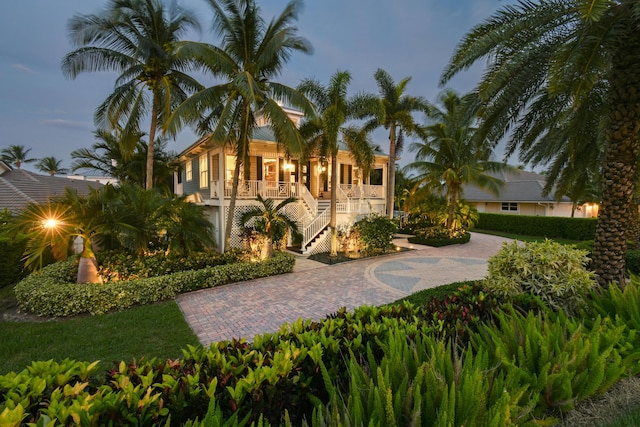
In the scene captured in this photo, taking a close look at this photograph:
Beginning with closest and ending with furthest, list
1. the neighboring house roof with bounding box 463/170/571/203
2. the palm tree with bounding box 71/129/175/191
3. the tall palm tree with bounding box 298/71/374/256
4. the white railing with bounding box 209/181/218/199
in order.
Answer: the tall palm tree with bounding box 298/71/374/256
the white railing with bounding box 209/181/218/199
the palm tree with bounding box 71/129/175/191
the neighboring house roof with bounding box 463/170/571/203

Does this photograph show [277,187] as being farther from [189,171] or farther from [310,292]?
[189,171]

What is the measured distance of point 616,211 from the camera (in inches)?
245

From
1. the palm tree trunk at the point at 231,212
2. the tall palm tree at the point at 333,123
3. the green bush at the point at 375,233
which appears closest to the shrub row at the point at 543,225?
the green bush at the point at 375,233

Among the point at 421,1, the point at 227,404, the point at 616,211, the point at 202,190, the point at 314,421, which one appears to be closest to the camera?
the point at 314,421

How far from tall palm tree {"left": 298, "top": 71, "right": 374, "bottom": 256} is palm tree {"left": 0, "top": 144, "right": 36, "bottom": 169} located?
49091 mm

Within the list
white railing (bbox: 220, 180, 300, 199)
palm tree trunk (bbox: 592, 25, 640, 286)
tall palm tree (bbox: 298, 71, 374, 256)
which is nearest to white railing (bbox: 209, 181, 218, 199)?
white railing (bbox: 220, 180, 300, 199)

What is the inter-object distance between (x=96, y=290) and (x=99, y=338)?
2007mm

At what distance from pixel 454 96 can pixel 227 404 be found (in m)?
19.6

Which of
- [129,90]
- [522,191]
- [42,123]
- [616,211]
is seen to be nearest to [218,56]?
[129,90]

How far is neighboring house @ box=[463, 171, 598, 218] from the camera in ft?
90.6

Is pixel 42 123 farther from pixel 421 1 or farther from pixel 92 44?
pixel 421 1

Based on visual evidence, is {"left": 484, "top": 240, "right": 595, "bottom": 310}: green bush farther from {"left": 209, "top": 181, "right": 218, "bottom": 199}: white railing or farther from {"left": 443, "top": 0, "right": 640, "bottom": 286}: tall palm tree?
{"left": 209, "top": 181, "right": 218, "bottom": 199}: white railing

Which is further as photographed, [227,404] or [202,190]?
[202,190]

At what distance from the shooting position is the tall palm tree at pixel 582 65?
17.3 feet
